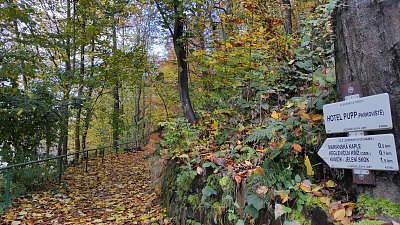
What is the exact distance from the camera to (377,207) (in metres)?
1.90

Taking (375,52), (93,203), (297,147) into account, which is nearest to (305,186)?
(297,147)

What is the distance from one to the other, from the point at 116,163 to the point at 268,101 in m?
8.66

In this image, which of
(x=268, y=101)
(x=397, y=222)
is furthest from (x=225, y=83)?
(x=397, y=222)

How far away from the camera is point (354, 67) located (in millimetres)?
2148

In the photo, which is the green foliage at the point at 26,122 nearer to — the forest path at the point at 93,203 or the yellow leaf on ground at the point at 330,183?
the forest path at the point at 93,203

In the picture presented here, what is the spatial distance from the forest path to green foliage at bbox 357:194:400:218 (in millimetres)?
3390

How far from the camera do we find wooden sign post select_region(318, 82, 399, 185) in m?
1.81

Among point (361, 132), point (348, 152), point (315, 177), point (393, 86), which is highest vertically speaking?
point (393, 86)

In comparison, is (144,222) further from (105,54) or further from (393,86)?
(105,54)

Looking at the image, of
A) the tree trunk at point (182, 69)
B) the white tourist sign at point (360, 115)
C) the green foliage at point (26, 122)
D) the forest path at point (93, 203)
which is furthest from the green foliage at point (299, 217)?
the green foliage at point (26, 122)

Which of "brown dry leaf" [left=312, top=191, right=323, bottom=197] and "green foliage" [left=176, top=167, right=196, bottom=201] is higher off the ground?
"brown dry leaf" [left=312, top=191, right=323, bottom=197]

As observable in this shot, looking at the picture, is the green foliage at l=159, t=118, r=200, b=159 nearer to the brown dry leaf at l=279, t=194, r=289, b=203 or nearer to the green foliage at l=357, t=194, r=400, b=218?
the brown dry leaf at l=279, t=194, r=289, b=203

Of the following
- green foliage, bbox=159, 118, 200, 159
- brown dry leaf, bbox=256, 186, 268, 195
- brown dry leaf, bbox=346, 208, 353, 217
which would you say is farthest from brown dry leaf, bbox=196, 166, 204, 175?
brown dry leaf, bbox=346, 208, 353, 217

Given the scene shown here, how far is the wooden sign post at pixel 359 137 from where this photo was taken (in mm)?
1806
